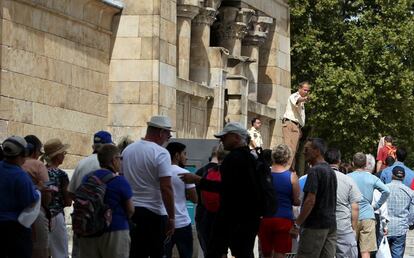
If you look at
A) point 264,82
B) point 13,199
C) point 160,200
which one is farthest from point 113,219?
point 264,82

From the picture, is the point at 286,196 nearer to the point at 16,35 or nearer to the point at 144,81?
the point at 16,35

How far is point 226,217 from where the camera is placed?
47.7ft

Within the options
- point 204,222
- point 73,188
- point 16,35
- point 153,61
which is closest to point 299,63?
point 153,61

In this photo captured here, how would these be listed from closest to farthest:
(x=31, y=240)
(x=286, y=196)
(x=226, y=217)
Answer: (x=31, y=240) → (x=226, y=217) → (x=286, y=196)

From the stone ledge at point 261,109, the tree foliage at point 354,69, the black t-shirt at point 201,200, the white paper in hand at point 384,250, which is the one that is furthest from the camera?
the tree foliage at point 354,69

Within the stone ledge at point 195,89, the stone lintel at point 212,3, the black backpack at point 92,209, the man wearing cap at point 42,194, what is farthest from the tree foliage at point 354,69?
the black backpack at point 92,209

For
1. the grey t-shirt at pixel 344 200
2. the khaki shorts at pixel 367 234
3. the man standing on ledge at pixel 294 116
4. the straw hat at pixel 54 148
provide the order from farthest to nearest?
the man standing on ledge at pixel 294 116 < the khaki shorts at pixel 367 234 < the grey t-shirt at pixel 344 200 < the straw hat at pixel 54 148

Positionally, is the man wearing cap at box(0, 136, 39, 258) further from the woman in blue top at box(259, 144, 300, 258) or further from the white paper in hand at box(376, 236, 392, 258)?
the white paper in hand at box(376, 236, 392, 258)

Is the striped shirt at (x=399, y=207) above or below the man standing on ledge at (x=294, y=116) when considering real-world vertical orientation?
below

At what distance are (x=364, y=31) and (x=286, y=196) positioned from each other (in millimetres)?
29888

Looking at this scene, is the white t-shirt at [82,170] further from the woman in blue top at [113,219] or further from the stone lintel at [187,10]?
the stone lintel at [187,10]

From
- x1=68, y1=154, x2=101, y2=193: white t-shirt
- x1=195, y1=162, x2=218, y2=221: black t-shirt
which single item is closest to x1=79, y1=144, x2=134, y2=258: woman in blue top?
x1=68, y1=154, x2=101, y2=193: white t-shirt

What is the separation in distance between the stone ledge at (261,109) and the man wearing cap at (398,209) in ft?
37.0

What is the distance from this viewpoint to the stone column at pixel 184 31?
28.7m
